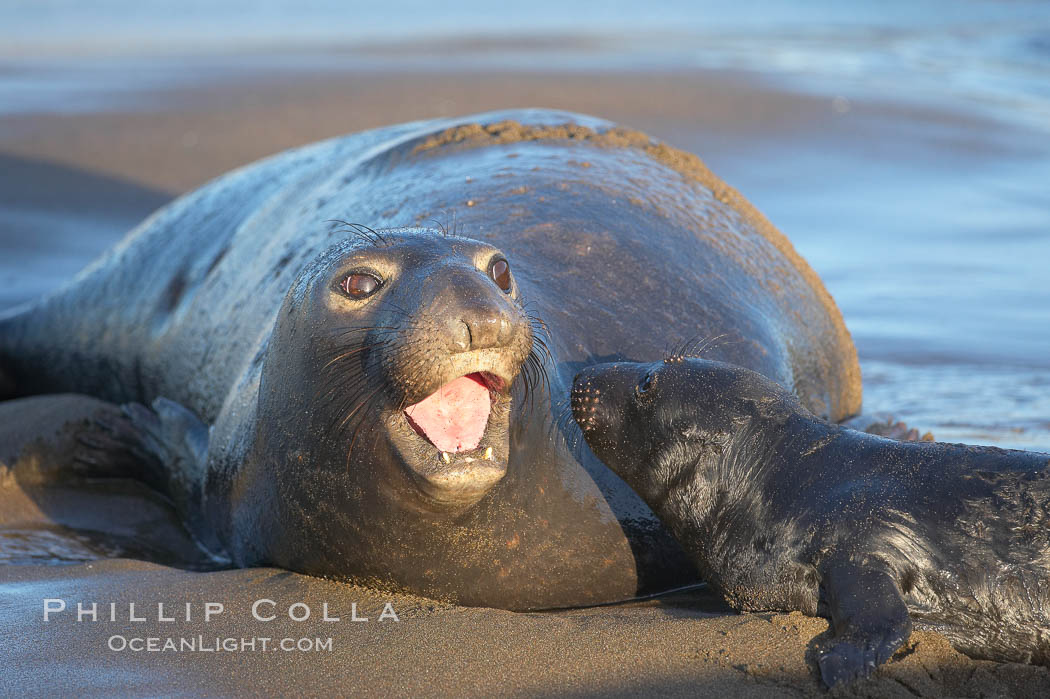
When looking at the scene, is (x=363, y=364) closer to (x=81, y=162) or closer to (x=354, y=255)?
(x=354, y=255)

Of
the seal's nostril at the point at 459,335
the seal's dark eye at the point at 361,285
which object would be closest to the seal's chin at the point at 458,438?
the seal's nostril at the point at 459,335

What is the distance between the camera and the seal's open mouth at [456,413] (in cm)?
355

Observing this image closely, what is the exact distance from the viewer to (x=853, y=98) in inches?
558

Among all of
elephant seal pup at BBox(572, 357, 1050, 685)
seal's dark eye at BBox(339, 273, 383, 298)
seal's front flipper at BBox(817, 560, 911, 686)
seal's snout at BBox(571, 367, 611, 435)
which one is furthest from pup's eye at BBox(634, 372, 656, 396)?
seal's dark eye at BBox(339, 273, 383, 298)

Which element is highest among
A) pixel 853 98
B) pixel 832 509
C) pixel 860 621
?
pixel 853 98

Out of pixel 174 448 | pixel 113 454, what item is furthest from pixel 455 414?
pixel 113 454

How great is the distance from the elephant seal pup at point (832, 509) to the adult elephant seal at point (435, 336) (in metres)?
0.17

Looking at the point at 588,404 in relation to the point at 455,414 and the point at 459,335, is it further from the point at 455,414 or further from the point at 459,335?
the point at 459,335

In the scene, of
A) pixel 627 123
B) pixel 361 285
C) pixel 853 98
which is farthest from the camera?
pixel 853 98

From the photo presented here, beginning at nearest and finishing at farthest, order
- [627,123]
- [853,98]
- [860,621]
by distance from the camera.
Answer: [860,621] < [627,123] < [853,98]

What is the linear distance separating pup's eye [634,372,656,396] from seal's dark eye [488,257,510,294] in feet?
2.03

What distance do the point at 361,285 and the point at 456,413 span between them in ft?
1.35

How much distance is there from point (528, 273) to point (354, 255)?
0.95m

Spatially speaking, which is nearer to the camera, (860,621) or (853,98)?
(860,621)
